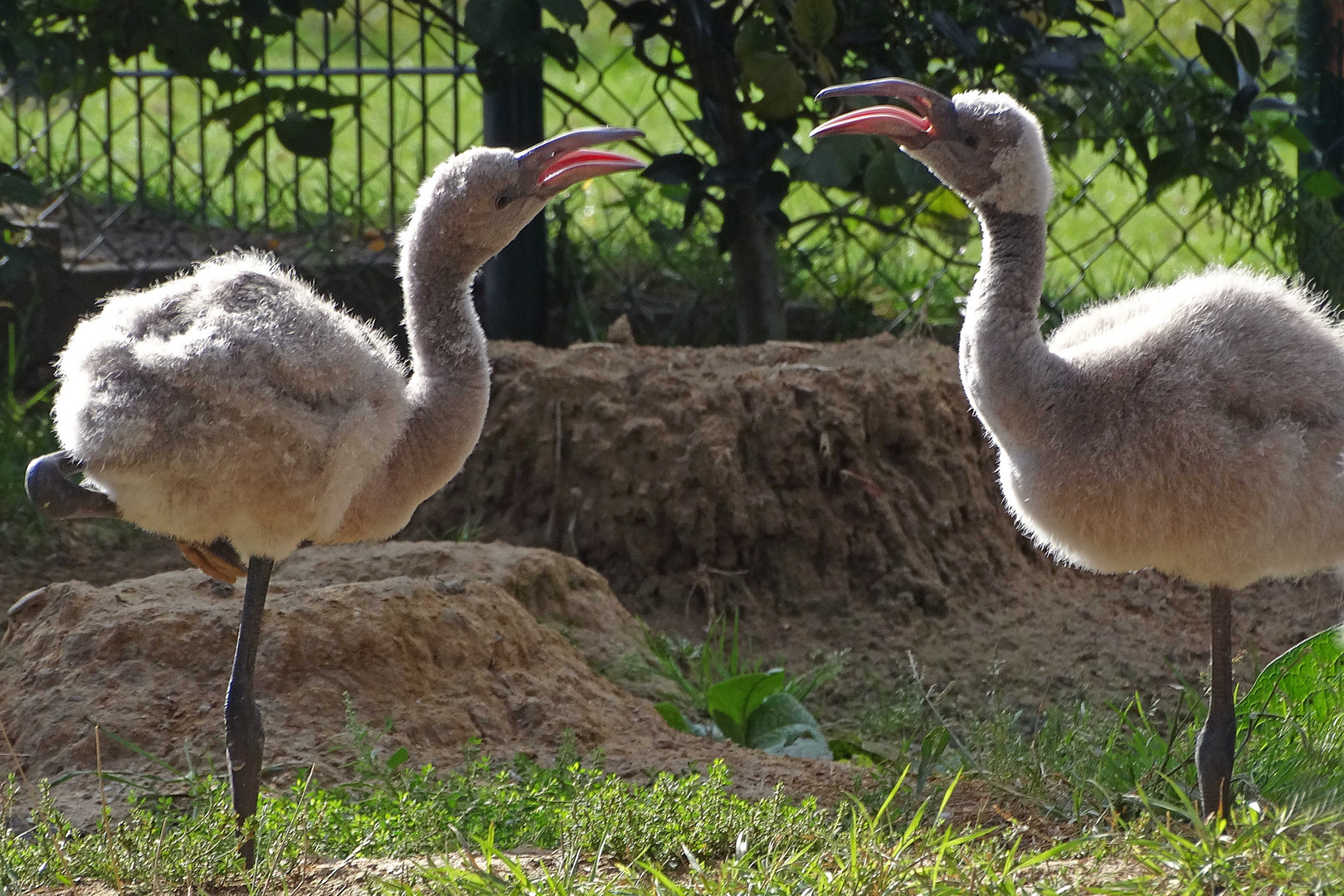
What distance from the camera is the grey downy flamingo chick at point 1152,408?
295 centimetres

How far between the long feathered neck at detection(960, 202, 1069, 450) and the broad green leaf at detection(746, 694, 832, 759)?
1106 millimetres

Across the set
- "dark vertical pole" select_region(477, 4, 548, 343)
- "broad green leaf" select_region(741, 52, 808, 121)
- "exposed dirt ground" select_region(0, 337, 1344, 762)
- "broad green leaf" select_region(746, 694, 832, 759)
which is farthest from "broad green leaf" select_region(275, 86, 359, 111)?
"broad green leaf" select_region(746, 694, 832, 759)

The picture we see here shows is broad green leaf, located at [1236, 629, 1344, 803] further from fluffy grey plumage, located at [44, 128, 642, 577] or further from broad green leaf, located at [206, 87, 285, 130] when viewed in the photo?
broad green leaf, located at [206, 87, 285, 130]

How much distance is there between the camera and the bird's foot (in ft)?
10.7

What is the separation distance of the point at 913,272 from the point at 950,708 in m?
2.99

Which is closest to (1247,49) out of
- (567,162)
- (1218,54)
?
(1218,54)

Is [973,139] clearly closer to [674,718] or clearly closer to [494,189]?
[494,189]

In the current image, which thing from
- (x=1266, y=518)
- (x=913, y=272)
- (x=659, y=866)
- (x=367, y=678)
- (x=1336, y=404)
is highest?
(x=913, y=272)

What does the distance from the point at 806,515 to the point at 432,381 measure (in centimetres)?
178

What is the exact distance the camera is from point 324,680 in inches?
148

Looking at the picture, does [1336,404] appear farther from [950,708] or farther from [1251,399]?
[950,708]

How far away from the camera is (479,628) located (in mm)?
3963

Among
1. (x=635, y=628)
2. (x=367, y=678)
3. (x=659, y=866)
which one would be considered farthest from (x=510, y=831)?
(x=635, y=628)

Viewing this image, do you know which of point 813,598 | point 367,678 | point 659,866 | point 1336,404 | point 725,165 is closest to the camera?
point 659,866
